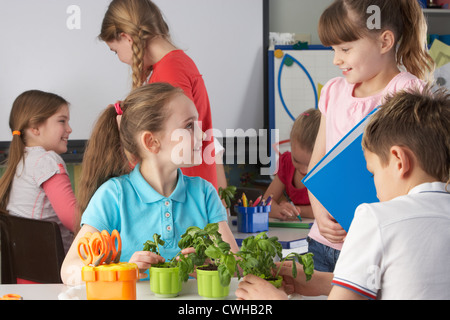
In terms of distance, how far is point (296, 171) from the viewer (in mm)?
2822

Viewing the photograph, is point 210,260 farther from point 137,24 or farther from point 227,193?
point 137,24

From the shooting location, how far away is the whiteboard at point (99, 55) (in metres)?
3.04

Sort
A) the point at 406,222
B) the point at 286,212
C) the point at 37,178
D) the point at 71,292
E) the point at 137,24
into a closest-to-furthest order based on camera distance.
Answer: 1. the point at 406,222
2. the point at 71,292
3. the point at 137,24
4. the point at 37,178
5. the point at 286,212

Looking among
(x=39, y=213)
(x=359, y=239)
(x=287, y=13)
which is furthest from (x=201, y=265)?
(x=287, y=13)

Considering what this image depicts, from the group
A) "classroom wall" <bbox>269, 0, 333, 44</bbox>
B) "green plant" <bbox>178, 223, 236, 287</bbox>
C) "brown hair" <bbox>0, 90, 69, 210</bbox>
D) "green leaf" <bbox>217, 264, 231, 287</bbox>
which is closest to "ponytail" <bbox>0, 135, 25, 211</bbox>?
"brown hair" <bbox>0, 90, 69, 210</bbox>

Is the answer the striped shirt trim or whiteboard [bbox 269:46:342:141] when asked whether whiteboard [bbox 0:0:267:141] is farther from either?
the striped shirt trim

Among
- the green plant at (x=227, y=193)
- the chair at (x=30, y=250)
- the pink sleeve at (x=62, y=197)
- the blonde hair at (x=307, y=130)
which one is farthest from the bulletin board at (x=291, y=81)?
the chair at (x=30, y=250)

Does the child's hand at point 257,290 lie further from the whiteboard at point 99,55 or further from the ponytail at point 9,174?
the whiteboard at point 99,55

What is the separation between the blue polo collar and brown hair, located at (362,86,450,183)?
24.6 inches

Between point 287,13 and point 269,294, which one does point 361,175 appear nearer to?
point 269,294

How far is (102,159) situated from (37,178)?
32.5 inches

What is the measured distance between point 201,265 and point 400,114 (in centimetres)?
43

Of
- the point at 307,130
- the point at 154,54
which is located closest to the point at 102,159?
the point at 154,54
